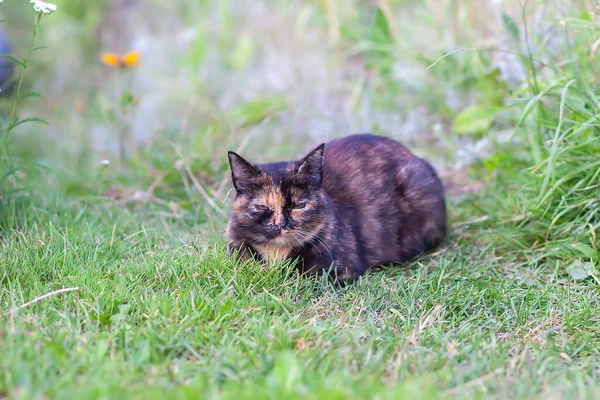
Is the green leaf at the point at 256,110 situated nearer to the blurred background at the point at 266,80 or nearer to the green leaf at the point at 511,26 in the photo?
the blurred background at the point at 266,80

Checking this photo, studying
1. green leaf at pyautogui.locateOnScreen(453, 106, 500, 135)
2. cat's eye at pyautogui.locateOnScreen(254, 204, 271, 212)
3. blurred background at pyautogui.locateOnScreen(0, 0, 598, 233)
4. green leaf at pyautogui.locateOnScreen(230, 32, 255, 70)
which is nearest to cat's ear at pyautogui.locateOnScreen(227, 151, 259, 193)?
cat's eye at pyautogui.locateOnScreen(254, 204, 271, 212)

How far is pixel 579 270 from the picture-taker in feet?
10.8

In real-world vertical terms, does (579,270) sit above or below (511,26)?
below

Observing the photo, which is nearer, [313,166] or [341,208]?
[313,166]

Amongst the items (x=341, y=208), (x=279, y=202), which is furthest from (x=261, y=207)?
(x=341, y=208)

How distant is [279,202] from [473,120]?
7.79ft

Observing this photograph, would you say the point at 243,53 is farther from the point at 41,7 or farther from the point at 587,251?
the point at 587,251

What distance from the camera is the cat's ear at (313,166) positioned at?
3.14m

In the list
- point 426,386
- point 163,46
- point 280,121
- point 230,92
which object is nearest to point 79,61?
point 163,46

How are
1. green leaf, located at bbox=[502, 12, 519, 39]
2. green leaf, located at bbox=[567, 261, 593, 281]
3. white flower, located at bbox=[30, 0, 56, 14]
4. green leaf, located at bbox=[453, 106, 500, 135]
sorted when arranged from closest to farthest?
white flower, located at bbox=[30, 0, 56, 14] < green leaf, located at bbox=[567, 261, 593, 281] < green leaf, located at bbox=[502, 12, 519, 39] < green leaf, located at bbox=[453, 106, 500, 135]

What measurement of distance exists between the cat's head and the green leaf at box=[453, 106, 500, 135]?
2.08m

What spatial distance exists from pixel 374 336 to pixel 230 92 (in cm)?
466

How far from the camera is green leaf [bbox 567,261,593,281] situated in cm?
326

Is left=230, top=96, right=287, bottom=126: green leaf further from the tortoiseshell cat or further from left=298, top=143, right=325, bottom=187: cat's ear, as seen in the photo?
left=298, top=143, right=325, bottom=187: cat's ear
